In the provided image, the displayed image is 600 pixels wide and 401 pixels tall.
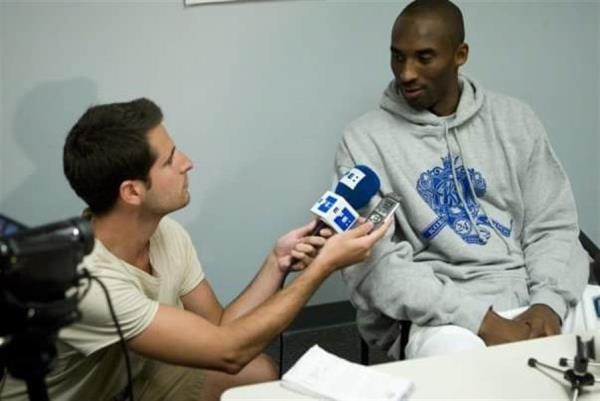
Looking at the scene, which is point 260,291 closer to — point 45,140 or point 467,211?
point 467,211

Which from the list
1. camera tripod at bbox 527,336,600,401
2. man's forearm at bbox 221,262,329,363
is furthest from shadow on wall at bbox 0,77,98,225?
camera tripod at bbox 527,336,600,401

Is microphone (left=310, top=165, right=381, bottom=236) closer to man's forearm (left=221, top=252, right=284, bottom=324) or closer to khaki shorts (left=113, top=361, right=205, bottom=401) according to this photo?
man's forearm (left=221, top=252, right=284, bottom=324)

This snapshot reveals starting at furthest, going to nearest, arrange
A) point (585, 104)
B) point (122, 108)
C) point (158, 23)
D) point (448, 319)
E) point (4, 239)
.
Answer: point (585, 104)
point (158, 23)
point (448, 319)
point (122, 108)
point (4, 239)

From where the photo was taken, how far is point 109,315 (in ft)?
4.67

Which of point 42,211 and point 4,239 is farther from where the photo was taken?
point 42,211

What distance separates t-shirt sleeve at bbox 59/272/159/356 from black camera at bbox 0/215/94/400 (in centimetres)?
37

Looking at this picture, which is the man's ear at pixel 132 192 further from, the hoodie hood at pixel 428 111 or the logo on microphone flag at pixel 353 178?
the hoodie hood at pixel 428 111

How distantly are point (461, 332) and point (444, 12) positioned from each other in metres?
0.83

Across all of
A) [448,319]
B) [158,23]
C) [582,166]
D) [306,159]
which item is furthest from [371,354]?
[158,23]

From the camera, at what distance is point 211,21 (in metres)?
2.24

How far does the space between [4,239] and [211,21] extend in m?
1.41

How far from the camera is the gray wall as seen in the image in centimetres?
212

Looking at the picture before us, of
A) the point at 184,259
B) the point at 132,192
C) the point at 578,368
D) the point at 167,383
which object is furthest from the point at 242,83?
the point at 578,368

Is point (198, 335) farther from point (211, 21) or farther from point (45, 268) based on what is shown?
point (211, 21)
